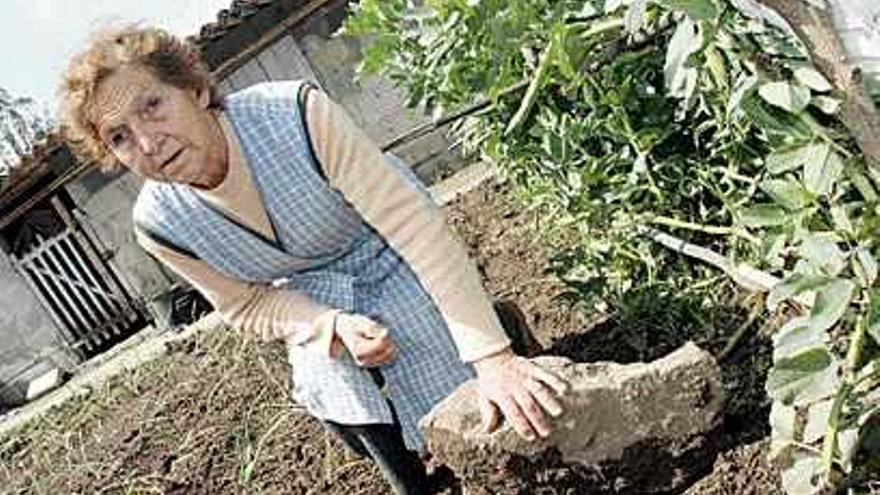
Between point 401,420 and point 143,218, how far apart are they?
1.93 ft

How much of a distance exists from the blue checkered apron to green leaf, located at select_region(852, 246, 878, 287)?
872mm

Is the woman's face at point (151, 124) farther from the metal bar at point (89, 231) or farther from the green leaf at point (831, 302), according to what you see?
the metal bar at point (89, 231)

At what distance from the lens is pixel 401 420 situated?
217cm

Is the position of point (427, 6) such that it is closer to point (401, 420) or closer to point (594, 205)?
point (594, 205)

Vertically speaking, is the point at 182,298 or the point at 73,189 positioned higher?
the point at 73,189

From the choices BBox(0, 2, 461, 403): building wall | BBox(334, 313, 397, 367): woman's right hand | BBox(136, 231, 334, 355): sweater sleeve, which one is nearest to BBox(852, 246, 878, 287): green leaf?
BBox(334, 313, 397, 367): woman's right hand

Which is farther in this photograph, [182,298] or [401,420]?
[182,298]

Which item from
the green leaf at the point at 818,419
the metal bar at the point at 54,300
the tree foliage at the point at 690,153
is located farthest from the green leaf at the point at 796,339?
the metal bar at the point at 54,300

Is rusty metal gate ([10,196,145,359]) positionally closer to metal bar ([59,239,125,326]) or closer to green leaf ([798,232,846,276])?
metal bar ([59,239,125,326])

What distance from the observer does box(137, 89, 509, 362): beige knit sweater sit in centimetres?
175

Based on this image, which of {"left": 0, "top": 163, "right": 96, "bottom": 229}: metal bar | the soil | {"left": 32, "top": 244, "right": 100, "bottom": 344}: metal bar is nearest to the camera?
the soil

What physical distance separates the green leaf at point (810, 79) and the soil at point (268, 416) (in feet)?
2.18

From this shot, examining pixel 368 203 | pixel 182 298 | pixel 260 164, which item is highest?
pixel 260 164

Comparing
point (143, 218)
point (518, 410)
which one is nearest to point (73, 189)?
point (143, 218)
